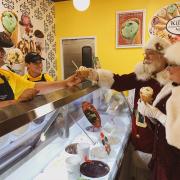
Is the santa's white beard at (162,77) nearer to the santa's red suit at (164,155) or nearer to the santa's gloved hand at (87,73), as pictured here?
the santa's red suit at (164,155)

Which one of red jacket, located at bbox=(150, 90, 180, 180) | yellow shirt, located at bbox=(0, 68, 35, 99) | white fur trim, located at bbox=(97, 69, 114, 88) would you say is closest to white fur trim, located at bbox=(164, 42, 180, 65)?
red jacket, located at bbox=(150, 90, 180, 180)

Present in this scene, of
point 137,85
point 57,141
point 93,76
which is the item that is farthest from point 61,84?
point 137,85

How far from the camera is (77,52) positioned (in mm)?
4930

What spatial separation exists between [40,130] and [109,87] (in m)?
1.10

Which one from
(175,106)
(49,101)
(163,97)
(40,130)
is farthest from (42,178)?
(163,97)

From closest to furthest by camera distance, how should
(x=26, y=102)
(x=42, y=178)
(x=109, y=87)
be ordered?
(x=26, y=102)
(x=42, y=178)
(x=109, y=87)

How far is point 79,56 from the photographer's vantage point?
195 inches

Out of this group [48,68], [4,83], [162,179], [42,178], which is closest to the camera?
[42,178]

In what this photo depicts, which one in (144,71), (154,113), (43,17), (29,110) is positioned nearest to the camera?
(29,110)

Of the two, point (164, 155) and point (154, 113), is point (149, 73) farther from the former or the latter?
point (164, 155)

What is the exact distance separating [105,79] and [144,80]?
1.32 feet

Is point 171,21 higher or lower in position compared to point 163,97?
higher

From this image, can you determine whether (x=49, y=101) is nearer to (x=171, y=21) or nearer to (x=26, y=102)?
(x=26, y=102)

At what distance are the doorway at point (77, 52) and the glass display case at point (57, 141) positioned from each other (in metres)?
2.68
